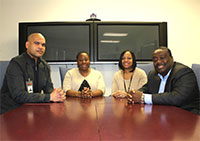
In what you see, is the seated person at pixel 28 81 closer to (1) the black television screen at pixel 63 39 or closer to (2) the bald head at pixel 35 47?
(2) the bald head at pixel 35 47

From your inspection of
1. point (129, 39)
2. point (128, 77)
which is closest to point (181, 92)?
point (128, 77)

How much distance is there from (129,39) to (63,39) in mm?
1352

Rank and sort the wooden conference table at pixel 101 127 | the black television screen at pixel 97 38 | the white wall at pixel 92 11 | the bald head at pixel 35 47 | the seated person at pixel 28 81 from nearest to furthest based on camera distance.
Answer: the wooden conference table at pixel 101 127, the seated person at pixel 28 81, the bald head at pixel 35 47, the black television screen at pixel 97 38, the white wall at pixel 92 11

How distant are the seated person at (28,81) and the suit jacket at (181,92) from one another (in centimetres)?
96

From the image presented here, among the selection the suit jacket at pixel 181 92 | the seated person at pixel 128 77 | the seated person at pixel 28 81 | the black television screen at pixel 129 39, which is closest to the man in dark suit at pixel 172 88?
the suit jacket at pixel 181 92

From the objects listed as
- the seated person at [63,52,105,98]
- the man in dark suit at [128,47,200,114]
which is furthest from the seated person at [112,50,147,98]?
the man in dark suit at [128,47,200,114]

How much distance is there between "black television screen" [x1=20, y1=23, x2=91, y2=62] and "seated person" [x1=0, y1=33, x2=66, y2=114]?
1.44 meters

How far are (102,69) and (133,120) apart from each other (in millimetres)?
2997

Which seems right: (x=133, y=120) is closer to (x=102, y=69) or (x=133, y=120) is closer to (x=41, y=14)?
(x=102, y=69)

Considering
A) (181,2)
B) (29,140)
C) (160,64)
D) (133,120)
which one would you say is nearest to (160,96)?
(160,64)

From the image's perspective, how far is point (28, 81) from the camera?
6.02ft

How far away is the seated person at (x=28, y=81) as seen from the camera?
5.57ft

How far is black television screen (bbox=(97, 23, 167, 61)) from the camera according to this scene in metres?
3.62

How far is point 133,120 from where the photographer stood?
1.03m
